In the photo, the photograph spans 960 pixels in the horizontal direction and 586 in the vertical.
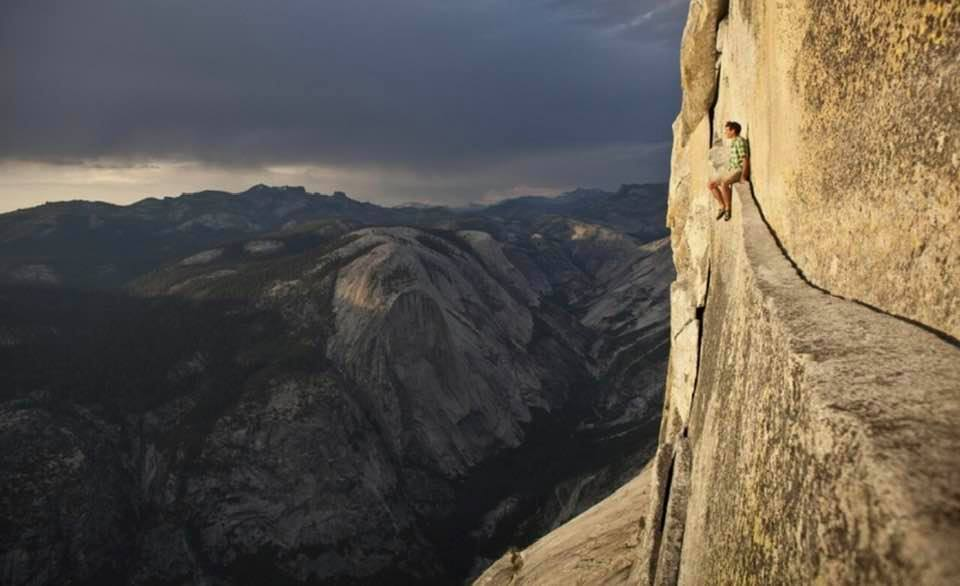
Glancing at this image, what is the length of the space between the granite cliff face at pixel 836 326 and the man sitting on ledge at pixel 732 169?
0.55 meters

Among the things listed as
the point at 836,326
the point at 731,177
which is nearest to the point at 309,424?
the point at 731,177

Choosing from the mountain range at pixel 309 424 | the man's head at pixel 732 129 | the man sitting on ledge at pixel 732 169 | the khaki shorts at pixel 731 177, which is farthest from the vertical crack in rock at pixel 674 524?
the mountain range at pixel 309 424

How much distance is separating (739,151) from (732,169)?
0.60 metres

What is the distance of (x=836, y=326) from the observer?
6.49 metres

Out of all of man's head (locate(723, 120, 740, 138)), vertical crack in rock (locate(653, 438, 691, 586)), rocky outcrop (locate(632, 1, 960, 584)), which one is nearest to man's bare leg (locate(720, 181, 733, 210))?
man's head (locate(723, 120, 740, 138))

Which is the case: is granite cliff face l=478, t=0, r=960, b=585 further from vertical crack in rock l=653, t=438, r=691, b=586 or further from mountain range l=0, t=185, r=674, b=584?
mountain range l=0, t=185, r=674, b=584

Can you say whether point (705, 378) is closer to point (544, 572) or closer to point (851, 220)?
point (851, 220)

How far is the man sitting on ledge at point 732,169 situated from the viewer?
49.0 ft

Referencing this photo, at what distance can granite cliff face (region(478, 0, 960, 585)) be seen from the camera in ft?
12.6

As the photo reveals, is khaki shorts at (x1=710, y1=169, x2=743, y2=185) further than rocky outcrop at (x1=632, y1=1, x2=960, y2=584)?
Yes

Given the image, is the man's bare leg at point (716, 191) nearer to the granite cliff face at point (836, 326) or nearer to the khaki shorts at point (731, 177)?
the khaki shorts at point (731, 177)

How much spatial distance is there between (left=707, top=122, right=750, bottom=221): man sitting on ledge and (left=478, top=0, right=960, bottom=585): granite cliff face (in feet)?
1.81

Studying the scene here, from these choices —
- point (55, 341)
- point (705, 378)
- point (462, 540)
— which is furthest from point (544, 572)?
point (55, 341)

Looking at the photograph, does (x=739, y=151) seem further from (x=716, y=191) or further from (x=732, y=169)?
(x=716, y=191)
